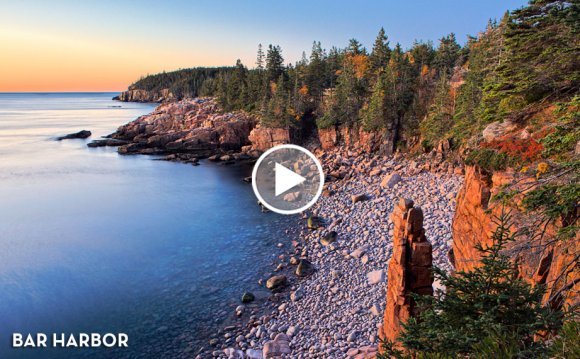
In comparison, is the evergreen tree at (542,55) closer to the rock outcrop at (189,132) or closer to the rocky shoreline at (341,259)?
the rocky shoreline at (341,259)

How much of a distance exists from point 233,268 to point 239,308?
480 centimetres

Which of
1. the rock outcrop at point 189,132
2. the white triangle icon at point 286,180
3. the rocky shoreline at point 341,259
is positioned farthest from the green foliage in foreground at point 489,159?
the rock outcrop at point 189,132

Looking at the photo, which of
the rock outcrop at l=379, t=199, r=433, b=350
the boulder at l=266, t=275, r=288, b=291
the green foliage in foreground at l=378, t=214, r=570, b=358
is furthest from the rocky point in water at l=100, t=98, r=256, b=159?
the green foliage in foreground at l=378, t=214, r=570, b=358

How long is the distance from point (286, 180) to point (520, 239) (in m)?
32.3

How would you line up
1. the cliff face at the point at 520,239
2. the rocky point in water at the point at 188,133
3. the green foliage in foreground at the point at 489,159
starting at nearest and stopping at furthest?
1. the cliff face at the point at 520,239
2. the green foliage in foreground at the point at 489,159
3. the rocky point in water at the point at 188,133

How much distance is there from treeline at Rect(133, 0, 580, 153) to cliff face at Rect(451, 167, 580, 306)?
4809 millimetres

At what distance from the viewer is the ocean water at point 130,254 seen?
1867cm

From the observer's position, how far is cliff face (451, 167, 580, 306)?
9211mm

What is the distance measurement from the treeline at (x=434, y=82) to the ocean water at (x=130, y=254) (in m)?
17.8

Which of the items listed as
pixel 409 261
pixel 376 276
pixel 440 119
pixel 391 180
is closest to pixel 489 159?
pixel 409 261

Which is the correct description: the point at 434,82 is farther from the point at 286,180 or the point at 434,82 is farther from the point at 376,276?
the point at 376,276

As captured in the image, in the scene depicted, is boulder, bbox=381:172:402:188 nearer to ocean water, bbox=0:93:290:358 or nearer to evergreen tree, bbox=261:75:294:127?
ocean water, bbox=0:93:290:358

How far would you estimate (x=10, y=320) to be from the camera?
19.2m

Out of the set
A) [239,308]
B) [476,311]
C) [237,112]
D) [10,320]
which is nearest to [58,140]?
[237,112]
